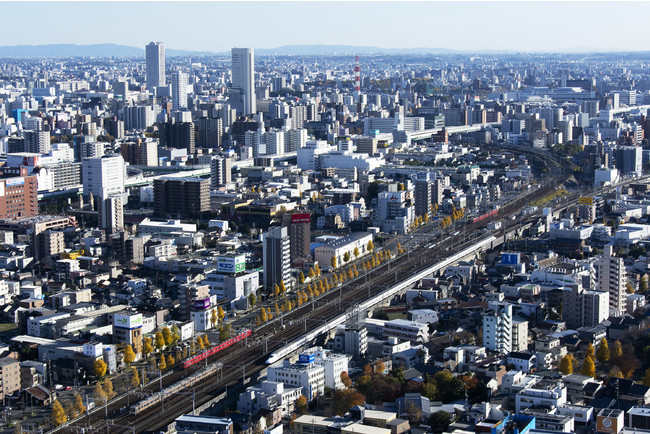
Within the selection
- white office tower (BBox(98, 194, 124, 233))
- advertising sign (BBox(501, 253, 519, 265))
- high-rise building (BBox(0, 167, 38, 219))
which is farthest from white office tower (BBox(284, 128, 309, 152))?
advertising sign (BBox(501, 253, 519, 265))

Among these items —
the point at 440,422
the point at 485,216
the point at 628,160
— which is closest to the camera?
the point at 440,422

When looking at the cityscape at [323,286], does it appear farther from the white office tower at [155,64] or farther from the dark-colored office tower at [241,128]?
the white office tower at [155,64]

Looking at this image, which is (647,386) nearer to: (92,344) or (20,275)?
(92,344)

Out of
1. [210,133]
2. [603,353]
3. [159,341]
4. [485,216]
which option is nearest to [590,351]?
[603,353]

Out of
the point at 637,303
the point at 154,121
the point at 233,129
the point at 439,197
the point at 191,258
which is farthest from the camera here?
the point at 154,121

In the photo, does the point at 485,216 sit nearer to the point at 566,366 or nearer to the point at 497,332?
the point at 497,332

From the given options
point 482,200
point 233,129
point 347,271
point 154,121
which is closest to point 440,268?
point 347,271

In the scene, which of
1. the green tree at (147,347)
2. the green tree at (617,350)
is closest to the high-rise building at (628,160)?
the green tree at (617,350)
